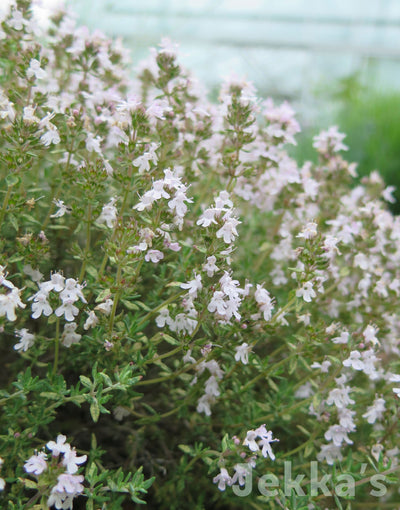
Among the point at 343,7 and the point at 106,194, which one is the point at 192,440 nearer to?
the point at 106,194

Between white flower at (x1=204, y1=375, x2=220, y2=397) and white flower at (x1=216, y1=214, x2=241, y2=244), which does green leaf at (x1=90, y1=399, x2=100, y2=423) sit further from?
white flower at (x1=216, y1=214, x2=241, y2=244)

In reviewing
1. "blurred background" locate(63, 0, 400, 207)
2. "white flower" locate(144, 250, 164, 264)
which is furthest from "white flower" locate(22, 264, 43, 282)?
"blurred background" locate(63, 0, 400, 207)

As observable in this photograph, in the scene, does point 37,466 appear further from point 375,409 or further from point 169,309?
point 375,409

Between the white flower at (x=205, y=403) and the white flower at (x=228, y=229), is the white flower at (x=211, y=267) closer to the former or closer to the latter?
the white flower at (x=228, y=229)

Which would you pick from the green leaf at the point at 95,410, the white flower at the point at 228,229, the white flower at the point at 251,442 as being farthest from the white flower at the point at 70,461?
the white flower at the point at 228,229

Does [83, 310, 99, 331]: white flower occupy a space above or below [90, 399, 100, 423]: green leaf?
above

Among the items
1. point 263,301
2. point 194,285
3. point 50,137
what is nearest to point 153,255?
point 194,285

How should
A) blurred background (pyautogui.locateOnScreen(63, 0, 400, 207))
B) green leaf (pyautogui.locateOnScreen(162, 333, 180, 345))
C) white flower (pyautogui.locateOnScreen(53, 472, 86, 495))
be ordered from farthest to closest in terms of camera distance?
blurred background (pyautogui.locateOnScreen(63, 0, 400, 207)) → green leaf (pyautogui.locateOnScreen(162, 333, 180, 345)) → white flower (pyautogui.locateOnScreen(53, 472, 86, 495))

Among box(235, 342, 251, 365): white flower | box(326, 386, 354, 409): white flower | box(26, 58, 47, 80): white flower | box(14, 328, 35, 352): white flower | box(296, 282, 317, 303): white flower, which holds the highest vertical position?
box(26, 58, 47, 80): white flower
